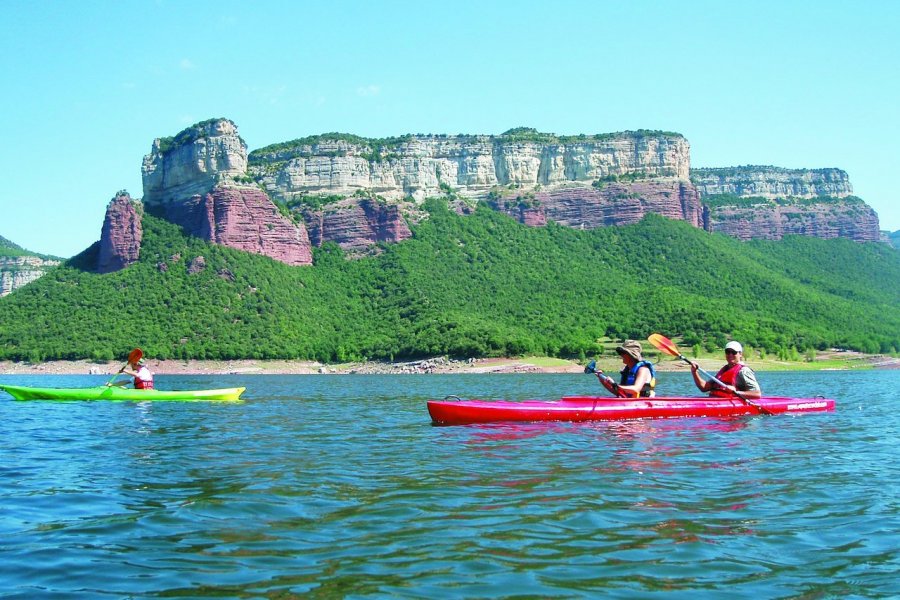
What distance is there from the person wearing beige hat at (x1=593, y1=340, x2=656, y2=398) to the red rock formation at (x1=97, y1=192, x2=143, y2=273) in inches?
4589

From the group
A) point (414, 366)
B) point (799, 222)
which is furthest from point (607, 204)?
point (414, 366)

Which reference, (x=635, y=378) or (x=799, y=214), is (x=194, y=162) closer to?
(x=799, y=214)

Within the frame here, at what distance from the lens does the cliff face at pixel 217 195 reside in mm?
130375

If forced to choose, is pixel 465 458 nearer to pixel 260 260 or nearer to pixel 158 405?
pixel 158 405

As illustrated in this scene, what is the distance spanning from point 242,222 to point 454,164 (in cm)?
5755

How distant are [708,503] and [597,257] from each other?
133 meters

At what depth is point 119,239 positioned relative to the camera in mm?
126500

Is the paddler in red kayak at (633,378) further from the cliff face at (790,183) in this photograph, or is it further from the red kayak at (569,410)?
the cliff face at (790,183)

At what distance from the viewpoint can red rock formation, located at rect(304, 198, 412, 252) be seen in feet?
482

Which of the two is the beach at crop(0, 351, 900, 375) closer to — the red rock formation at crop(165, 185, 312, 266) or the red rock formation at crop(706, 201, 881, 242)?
the red rock formation at crop(165, 185, 312, 266)

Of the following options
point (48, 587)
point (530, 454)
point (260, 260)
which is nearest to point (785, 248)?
point (260, 260)

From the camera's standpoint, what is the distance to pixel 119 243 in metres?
126

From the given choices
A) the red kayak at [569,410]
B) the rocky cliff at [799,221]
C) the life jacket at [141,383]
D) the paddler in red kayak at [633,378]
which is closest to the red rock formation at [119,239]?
the life jacket at [141,383]

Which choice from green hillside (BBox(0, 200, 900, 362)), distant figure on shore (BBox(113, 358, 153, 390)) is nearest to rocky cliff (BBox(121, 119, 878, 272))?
green hillside (BBox(0, 200, 900, 362))
